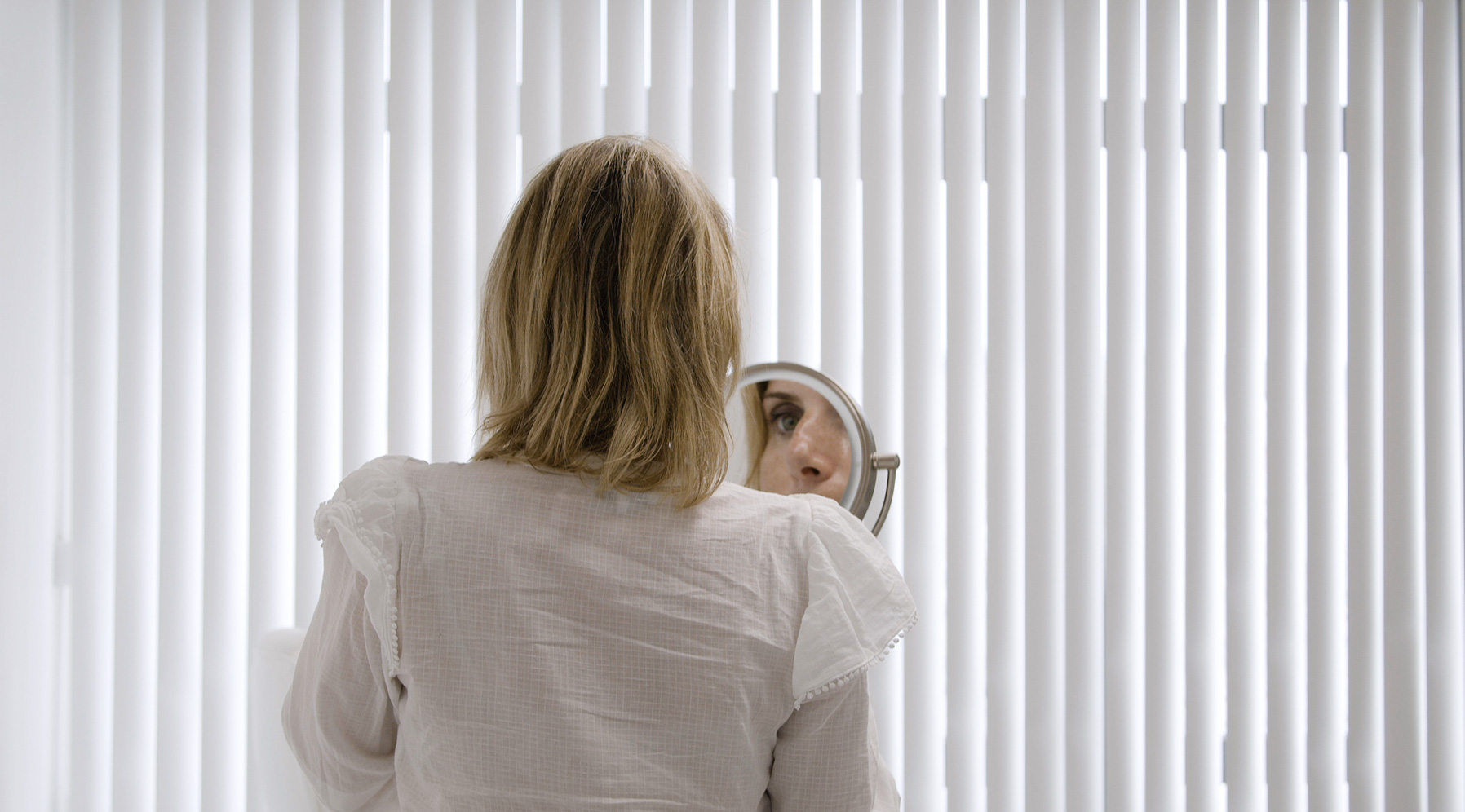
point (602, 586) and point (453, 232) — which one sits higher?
point (453, 232)

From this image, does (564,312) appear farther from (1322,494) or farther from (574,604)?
(1322,494)

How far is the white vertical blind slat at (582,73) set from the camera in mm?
1445

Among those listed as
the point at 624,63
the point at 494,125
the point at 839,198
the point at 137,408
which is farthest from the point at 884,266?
the point at 137,408

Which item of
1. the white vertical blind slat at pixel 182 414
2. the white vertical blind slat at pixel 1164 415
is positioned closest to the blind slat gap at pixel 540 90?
the white vertical blind slat at pixel 182 414

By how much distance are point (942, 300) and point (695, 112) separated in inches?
21.6

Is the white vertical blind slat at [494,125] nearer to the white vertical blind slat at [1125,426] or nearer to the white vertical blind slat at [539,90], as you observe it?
the white vertical blind slat at [539,90]

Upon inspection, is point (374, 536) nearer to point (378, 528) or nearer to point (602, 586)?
point (378, 528)

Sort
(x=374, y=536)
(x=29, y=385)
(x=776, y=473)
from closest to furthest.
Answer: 1. (x=374, y=536)
2. (x=776, y=473)
3. (x=29, y=385)

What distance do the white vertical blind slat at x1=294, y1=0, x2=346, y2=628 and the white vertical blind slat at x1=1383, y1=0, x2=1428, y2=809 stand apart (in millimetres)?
1914

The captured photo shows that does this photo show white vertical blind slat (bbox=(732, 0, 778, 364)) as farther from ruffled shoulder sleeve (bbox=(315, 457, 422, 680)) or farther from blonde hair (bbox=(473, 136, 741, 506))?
ruffled shoulder sleeve (bbox=(315, 457, 422, 680))

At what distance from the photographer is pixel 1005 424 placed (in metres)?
1.48

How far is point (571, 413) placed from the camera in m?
0.65

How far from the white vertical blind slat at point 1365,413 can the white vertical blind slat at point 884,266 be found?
33.9 inches

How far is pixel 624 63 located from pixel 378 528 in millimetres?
1078
